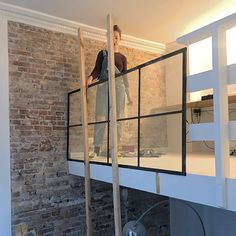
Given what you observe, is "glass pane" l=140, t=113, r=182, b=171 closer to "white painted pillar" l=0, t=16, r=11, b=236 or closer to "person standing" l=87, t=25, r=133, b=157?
"person standing" l=87, t=25, r=133, b=157

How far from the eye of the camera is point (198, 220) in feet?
14.3

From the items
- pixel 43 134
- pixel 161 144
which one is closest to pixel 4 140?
pixel 43 134

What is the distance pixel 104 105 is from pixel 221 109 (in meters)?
1.75

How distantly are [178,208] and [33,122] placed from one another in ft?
9.48

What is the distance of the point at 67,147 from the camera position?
13.1 feet

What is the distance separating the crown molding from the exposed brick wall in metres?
0.08

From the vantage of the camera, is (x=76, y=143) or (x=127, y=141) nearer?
(x=127, y=141)

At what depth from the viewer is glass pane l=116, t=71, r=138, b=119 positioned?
2930 mm

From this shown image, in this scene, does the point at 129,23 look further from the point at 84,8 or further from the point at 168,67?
the point at 168,67

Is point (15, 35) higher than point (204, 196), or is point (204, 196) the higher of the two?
point (15, 35)

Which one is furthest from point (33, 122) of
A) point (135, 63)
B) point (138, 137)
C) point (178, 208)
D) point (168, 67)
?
point (178, 208)

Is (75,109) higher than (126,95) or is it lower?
lower

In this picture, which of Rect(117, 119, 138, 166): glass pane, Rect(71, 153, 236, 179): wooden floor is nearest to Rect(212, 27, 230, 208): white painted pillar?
Rect(71, 153, 236, 179): wooden floor

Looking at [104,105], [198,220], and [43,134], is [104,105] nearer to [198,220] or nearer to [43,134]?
[43,134]
